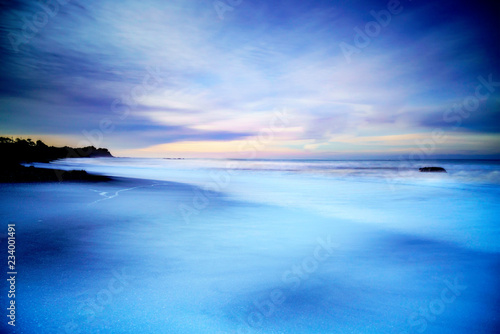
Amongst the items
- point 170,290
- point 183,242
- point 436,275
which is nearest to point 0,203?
point 183,242

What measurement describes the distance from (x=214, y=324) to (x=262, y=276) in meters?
1.23

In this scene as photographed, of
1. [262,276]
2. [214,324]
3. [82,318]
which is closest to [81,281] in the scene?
[82,318]

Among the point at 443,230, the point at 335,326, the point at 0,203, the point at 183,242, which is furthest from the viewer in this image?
the point at 0,203

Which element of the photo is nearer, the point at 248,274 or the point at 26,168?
the point at 248,274

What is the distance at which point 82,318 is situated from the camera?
107 inches

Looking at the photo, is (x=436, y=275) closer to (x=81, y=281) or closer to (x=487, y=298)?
(x=487, y=298)

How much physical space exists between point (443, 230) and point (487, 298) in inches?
158

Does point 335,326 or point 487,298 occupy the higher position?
point 487,298

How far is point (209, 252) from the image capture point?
4750 mm

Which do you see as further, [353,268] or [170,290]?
[353,268]

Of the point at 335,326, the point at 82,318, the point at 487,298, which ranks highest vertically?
the point at 487,298

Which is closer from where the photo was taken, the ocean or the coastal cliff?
the ocean

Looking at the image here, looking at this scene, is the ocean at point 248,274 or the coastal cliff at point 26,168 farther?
the coastal cliff at point 26,168

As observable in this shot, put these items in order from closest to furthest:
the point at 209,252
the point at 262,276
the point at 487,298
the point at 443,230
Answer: the point at 487,298, the point at 262,276, the point at 209,252, the point at 443,230
